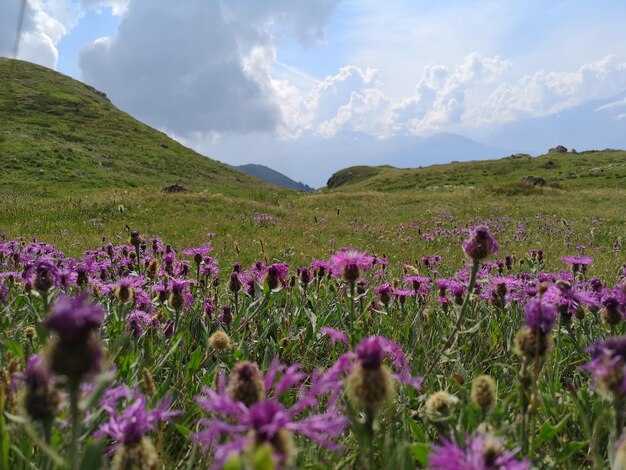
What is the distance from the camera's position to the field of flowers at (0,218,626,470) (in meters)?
0.97

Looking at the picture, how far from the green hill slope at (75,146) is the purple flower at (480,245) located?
31461 millimetres

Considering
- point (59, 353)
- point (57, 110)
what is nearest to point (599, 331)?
point (59, 353)

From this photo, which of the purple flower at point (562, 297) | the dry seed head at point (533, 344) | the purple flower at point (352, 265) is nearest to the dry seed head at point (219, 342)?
the purple flower at point (352, 265)

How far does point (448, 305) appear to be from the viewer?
3.80 metres

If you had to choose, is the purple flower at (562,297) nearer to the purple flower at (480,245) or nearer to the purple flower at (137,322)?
the purple flower at (480,245)

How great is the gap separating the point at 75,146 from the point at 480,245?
55339 mm

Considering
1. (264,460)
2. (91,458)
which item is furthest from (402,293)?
(264,460)

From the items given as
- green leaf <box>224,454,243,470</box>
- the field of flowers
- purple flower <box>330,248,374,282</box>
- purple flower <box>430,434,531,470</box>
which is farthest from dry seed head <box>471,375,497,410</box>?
green leaf <box>224,454,243,470</box>

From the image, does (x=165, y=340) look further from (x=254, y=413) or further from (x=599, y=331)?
(x=599, y=331)

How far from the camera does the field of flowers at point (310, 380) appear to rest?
97 cm

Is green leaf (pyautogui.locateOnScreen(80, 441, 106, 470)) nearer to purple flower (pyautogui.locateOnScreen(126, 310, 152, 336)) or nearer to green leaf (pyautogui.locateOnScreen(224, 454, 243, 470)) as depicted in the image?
green leaf (pyautogui.locateOnScreen(224, 454, 243, 470))

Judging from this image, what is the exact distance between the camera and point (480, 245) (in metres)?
2.04

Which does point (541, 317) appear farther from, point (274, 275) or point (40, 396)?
point (274, 275)

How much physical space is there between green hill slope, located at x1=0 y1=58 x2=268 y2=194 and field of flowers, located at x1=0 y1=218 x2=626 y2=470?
29759 millimetres
